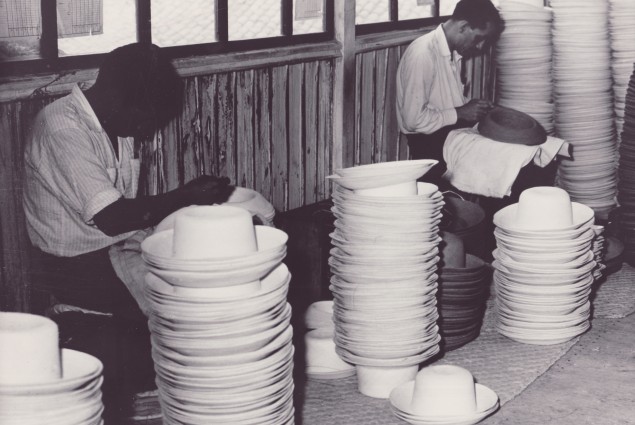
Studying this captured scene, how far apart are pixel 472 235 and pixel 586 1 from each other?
3.41m

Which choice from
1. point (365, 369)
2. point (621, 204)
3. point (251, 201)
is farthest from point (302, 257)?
point (621, 204)

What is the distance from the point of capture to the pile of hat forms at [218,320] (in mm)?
3559

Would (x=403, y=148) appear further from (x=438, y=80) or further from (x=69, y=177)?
(x=69, y=177)

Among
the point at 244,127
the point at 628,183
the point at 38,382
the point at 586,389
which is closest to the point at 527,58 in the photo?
the point at 628,183

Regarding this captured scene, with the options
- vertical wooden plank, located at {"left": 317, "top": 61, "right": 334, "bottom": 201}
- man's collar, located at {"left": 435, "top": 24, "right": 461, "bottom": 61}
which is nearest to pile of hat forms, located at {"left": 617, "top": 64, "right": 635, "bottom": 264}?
man's collar, located at {"left": 435, "top": 24, "right": 461, "bottom": 61}

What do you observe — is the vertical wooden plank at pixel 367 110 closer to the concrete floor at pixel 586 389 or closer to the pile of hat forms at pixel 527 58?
the pile of hat forms at pixel 527 58

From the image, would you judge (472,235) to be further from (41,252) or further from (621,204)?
(41,252)

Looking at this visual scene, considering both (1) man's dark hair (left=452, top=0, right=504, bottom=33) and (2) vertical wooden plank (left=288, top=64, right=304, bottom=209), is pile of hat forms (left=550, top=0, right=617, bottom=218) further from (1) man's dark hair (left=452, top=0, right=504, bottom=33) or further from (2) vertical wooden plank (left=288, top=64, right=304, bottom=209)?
(2) vertical wooden plank (left=288, top=64, right=304, bottom=209)

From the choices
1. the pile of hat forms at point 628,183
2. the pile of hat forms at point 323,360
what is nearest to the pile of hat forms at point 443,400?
the pile of hat forms at point 323,360

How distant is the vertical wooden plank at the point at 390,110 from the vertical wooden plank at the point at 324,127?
2.65 feet

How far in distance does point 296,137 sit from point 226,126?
2.53ft

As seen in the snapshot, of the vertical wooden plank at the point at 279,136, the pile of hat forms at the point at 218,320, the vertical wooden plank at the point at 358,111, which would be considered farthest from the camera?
the vertical wooden plank at the point at 358,111

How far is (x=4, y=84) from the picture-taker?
4.94m

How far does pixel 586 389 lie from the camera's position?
518 centimetres
